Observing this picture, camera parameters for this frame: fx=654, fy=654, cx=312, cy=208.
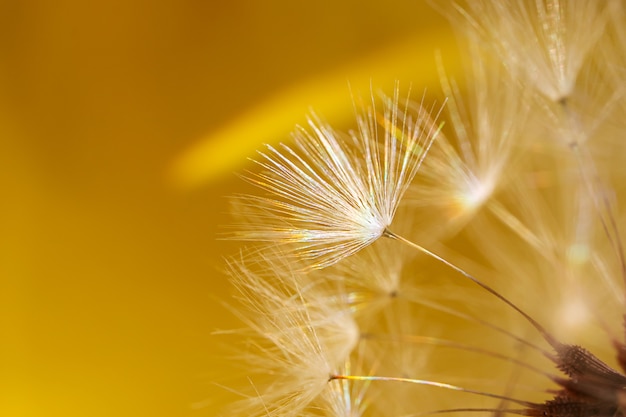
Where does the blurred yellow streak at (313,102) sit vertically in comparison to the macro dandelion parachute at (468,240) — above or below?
above

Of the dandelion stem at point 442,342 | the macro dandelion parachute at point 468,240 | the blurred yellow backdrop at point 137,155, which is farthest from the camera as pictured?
the blurred yellow backdrop at point 137,155

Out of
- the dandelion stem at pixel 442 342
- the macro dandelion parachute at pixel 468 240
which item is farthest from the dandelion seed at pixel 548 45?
the dandelion stem at pixel 442 342

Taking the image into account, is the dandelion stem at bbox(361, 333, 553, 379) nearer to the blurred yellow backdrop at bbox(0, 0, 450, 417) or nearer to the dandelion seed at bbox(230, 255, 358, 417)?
the dandelion seed at bbox(230, 255, 358, 417)

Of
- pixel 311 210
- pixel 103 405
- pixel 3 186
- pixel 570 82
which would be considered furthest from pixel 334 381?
pixel 3 186

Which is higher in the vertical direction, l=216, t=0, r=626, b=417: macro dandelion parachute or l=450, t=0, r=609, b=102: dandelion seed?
l=450, t=0, r=609, b=102: dandelion seed

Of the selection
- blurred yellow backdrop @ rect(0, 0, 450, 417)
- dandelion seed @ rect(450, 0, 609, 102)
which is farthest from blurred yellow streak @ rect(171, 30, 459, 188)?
dandelion seed @ rect(450, 0, 609, 102)

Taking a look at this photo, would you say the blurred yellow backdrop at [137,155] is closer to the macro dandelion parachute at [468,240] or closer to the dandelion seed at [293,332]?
the macro dandelion parachute at [468,240]

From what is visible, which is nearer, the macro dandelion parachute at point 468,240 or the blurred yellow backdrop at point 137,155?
the macro dandelion parachute at point 468,240

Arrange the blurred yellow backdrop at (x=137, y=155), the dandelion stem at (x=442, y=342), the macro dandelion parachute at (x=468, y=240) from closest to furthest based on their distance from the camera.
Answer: the macro dandelion parachute at (x=468, y=240) → the dandelion stem at (x=442, y=342) → the blurred yellow backdrop at (x=137, y=155)
